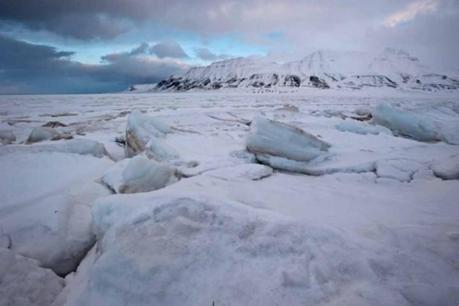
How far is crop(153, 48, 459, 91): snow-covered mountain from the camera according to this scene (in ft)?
267

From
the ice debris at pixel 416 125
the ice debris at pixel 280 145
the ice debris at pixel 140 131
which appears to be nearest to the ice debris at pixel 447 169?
the ice debris at pixel 280 145

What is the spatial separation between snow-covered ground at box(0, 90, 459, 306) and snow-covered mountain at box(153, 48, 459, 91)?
76.8m

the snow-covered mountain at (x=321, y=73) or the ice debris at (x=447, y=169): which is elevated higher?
the snow-covered mountain at (x=321, y=73)

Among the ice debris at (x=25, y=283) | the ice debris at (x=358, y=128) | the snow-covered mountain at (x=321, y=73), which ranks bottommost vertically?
the ice debris at (x=25, y=283)

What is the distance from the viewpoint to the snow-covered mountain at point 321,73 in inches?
3209

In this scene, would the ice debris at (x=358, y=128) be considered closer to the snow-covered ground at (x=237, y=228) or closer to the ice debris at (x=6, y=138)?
the snow-covered ground at (x=237, y=228)

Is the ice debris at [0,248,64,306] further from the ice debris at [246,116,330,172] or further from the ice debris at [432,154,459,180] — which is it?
the ice debris at [432,154,459,180]

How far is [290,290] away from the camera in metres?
1.54

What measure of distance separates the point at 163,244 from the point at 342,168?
2.86 meters

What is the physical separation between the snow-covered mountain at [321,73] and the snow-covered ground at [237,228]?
252 feet

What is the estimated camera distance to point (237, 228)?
1944 millimetres

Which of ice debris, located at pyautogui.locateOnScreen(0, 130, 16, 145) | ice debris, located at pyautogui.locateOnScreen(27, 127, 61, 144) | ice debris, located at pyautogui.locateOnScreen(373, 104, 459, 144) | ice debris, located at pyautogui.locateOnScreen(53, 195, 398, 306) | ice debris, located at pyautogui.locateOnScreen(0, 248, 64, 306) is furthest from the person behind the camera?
ice debris, located at pyautogui.locateOnScreen(0, 130, 16, 145)

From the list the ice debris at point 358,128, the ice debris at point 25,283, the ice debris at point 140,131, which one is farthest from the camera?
the ice debris at point 358,128

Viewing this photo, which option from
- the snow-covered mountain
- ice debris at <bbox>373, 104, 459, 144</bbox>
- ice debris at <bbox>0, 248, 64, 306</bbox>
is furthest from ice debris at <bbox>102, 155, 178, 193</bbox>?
the snow-covered mountain
